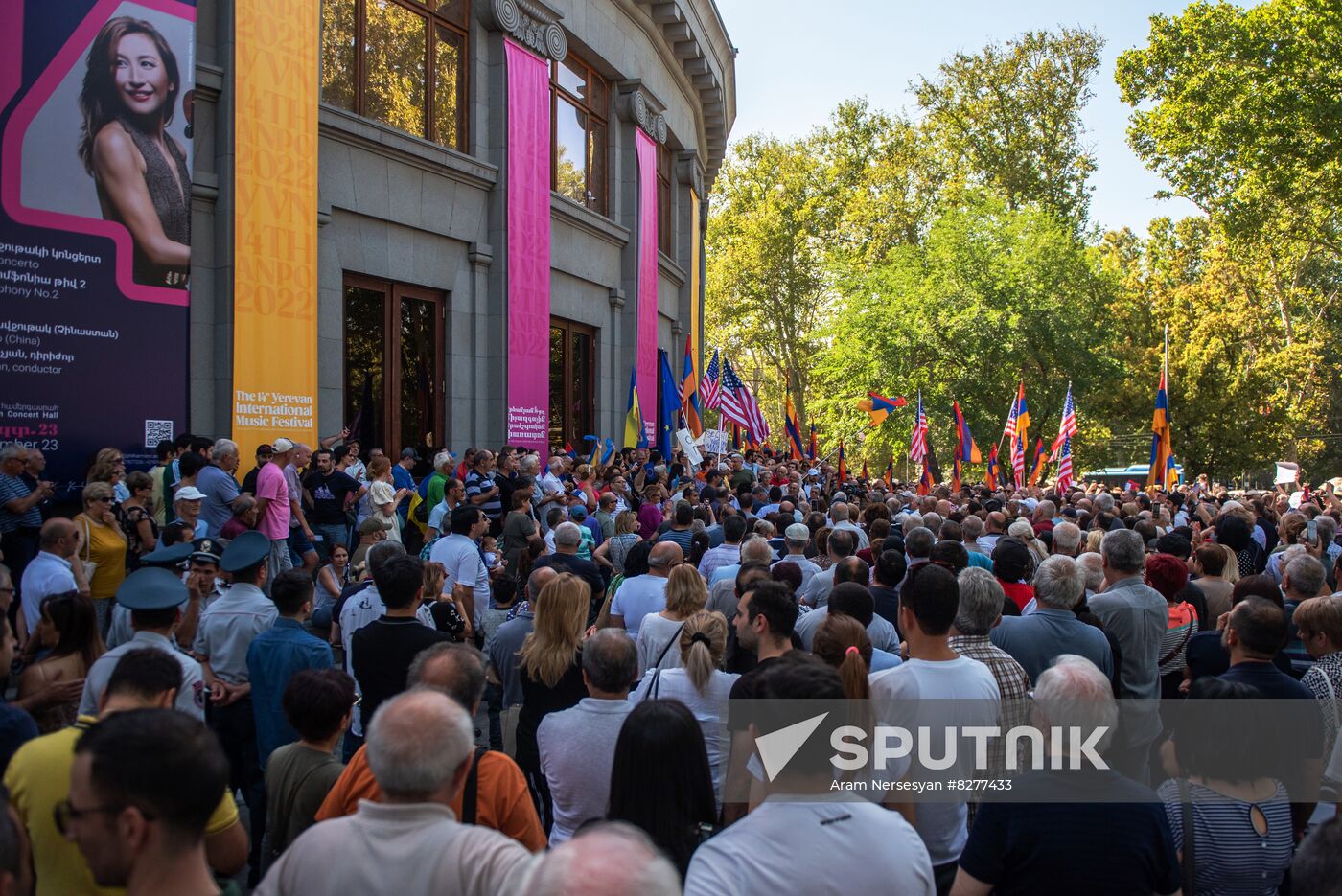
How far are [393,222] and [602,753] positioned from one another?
1289 centimetres

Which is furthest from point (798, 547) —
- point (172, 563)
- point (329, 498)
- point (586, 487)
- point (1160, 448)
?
point (1160, 448)

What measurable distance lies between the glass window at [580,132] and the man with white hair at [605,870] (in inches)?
776

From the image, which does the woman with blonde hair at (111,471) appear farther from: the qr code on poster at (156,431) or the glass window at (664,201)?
the glass window at (664,201)

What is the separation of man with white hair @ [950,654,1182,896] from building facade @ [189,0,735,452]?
1074 cm

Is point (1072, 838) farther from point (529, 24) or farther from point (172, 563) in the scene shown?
point (529, 24)

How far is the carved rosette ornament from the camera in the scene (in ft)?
57.4

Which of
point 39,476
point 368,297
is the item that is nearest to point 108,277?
point 39,476

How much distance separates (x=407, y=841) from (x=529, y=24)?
17.7 metres

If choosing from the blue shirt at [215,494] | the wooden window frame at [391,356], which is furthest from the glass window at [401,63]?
the blue shirt at [215,494]

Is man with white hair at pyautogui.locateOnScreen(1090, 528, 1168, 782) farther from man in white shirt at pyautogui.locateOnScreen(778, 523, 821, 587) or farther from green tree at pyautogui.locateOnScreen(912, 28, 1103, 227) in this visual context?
green tree at pyautogui.locateOnScreen(912, 28, 1103, 227)

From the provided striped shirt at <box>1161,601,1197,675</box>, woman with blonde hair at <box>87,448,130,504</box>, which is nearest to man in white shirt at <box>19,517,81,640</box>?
woman with blonde hair at <box>87,448,130,504</box>

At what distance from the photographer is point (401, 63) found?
1630cm

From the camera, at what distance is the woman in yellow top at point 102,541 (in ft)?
27.6

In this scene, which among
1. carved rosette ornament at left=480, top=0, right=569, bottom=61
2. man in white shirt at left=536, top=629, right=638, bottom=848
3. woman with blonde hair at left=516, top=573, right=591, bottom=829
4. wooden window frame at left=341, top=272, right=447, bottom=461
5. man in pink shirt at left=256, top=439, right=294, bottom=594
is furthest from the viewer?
Answer: carved rosette ornament at left=480, top=0, right=569, bottom=61
